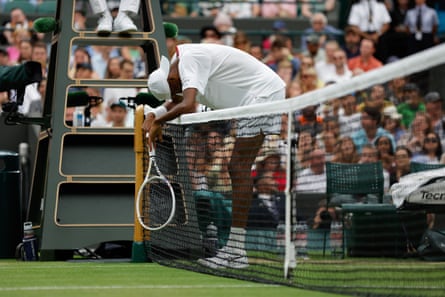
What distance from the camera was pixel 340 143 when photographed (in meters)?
11.6

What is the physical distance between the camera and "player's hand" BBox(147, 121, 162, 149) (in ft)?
31.0

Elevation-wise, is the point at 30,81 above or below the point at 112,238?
above

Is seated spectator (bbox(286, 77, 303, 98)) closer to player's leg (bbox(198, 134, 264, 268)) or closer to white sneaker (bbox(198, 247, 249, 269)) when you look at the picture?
player's leg (bbox(198, 134, 264, 268))

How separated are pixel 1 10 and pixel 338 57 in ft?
23.9

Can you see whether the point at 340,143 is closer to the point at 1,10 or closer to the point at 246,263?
the point at 246,263

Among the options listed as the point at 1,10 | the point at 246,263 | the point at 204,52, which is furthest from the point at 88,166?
the point at 1,10

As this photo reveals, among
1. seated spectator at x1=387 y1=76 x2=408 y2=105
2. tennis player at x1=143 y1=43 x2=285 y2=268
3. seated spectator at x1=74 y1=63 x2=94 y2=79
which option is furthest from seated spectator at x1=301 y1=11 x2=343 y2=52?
tennis player at x1=143 y1=43 x2=285 y2=268

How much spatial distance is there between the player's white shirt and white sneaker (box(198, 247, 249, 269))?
1.30 metres

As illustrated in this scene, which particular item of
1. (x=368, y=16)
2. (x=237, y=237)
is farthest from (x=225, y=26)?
(x=237, y=237)

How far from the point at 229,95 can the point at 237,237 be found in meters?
1.34

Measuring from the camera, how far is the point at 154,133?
31.2 feet

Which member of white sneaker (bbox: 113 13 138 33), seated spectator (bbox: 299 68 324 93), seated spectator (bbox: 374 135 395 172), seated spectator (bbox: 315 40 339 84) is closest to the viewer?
white sneaker (bbox: 113 13 138 33)

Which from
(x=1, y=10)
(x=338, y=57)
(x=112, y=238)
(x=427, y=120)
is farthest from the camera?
(x=1, y=10)

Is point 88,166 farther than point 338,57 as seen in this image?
No
